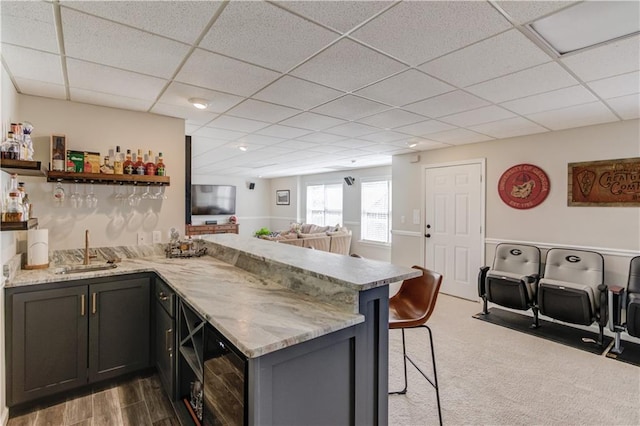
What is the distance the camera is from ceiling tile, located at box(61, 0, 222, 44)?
1.51 meters

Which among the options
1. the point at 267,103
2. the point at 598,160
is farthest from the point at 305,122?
the point at 598,160

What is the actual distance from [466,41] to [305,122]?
2050 millimetres

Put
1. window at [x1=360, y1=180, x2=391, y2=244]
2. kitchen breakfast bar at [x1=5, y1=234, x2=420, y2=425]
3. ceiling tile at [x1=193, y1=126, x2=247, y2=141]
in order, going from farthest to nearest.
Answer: window at [x1=360, y1=180, x2=391, y2=244]
ceiling tile at [x1=193, y1=126, x2=247, y2=141]
kitchen breakfast bar at [x1=5, y1=234, x2=420, y2=425]

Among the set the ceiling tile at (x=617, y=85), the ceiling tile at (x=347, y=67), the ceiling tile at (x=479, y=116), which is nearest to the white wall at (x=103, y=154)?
the ceiling tile at (x=347, y=67)

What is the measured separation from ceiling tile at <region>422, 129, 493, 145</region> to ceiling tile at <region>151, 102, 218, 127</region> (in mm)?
2878

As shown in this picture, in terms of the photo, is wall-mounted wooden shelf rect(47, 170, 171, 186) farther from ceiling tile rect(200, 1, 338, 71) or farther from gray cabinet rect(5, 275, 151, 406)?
ceiling tile rect(200, 1, 338, 71)

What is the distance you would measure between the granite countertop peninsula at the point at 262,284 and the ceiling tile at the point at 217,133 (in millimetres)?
1775

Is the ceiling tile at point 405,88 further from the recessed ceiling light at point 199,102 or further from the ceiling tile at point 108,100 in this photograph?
the ceiling tile at point 108,100

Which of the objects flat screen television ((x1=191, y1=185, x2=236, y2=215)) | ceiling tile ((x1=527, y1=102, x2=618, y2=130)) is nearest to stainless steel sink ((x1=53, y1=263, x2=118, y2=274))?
ceiling tile ((x1=527, y1=102, x2=618, y2=130))

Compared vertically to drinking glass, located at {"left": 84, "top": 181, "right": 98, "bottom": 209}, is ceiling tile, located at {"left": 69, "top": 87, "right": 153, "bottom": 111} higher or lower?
higher

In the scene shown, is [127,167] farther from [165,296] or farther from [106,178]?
[165,296]

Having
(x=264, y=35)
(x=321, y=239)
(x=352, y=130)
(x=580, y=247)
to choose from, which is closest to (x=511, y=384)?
(x=580, y=247)

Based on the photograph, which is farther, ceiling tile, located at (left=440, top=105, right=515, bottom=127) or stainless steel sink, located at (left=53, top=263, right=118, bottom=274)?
ceiling tile, located at (left=440, top=105, right=515, bottom=127)

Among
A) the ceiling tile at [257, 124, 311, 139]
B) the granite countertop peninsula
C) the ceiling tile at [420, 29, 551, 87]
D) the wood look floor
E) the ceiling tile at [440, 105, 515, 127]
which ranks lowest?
the wood look floor
